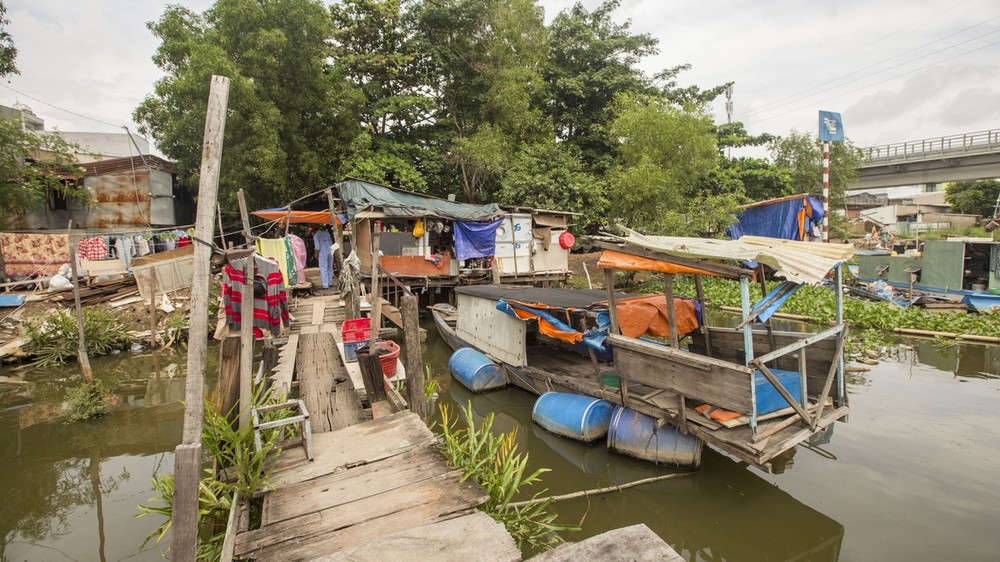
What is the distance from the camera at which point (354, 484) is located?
12.9 feet

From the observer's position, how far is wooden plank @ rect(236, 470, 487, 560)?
322cm

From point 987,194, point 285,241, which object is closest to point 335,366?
point 285,241

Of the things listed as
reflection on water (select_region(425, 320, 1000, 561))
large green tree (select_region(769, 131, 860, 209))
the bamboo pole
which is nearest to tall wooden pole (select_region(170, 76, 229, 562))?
the bamboo pole

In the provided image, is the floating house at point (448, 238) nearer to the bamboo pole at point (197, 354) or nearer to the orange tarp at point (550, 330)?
the orange tarp at point (550, 330)

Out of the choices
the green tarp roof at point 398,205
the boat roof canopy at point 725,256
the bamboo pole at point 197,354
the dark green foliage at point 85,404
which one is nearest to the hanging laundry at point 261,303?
the bamboo pole at point 197,354

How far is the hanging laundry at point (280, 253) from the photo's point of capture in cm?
1389

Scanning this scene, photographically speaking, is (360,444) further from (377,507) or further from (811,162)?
(811,162)

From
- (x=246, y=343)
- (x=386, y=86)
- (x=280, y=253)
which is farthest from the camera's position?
(x=386, y=86)

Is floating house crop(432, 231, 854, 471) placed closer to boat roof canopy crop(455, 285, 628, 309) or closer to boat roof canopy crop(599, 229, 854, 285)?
boat roof canopy crop(599, 229, 854, 285)

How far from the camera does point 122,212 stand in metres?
20.5

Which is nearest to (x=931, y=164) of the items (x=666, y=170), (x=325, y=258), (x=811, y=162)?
(x=811, y=162)

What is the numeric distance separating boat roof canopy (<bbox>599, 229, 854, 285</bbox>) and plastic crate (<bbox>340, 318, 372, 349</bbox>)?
465 centimetres

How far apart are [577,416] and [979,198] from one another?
50139 mm

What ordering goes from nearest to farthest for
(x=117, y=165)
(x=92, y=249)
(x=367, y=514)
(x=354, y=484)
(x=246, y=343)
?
(x=367, y=514), (x=354, y=484), (x=246, y=343), (x=92, y=249), (x=117, y=165)
